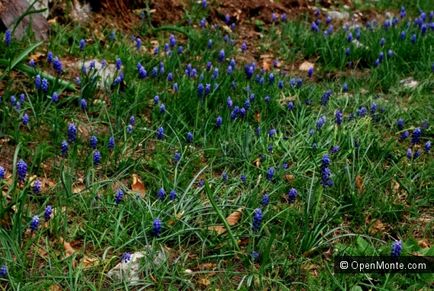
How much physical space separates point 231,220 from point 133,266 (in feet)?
2.02

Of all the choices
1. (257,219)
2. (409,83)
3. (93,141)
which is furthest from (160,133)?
(409,83)

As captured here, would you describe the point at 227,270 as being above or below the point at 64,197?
below

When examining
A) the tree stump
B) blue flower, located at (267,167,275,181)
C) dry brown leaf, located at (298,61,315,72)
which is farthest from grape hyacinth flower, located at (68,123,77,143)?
dry brown leaf, located at (298,61,315,72)

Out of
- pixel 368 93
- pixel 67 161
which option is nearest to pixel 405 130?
pixel 368 93

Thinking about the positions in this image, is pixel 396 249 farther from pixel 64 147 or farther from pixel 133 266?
pixel 64 147

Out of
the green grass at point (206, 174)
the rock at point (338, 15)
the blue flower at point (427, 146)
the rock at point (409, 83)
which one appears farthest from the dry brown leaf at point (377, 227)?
the rock at point (338, 15)

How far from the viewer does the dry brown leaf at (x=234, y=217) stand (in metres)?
3.46

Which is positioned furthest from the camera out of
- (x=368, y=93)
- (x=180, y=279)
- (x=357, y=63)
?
(x=357, y=63)

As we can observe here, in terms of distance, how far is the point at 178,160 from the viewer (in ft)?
12.8

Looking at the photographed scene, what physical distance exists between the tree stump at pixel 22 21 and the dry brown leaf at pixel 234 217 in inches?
98.6

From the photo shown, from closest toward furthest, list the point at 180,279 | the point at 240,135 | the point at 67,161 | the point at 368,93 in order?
the point at 180,279, the point at 67,161, the point at 240,135, the point at 368,93

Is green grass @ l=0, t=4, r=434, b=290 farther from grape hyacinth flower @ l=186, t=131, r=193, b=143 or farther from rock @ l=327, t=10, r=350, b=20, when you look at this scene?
rock @ l=327, t=10, r=350, b=20

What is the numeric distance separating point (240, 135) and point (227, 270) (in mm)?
1214

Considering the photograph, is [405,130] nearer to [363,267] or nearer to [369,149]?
[369,149]
